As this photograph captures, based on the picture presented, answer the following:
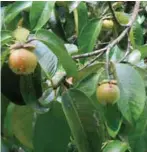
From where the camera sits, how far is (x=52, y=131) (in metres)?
0.84

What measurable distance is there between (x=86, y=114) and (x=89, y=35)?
0.47m

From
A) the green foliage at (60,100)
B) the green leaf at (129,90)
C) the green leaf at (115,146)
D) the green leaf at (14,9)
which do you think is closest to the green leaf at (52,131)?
the green foliage at (60,100)

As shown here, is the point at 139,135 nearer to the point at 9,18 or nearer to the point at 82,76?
the point at 82,76

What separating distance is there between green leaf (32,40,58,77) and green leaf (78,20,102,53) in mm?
499

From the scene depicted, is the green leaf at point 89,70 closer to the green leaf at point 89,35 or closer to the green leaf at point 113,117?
the green leaf at point 113,117

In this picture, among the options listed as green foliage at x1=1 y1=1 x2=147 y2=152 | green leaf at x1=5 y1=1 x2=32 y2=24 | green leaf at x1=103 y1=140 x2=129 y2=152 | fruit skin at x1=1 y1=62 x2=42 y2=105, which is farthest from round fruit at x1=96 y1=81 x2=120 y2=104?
green leaf at x1=5 y1=1 x2=32 y2=24

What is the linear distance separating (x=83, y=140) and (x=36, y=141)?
3.7 inches

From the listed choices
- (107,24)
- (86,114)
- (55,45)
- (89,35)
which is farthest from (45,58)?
(107,24)

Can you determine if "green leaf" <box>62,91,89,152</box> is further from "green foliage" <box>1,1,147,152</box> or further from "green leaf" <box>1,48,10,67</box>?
"green leaf" <box>1,48,10,67</box>

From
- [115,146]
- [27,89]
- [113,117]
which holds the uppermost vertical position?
[27,89]

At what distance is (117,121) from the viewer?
36.2 inches

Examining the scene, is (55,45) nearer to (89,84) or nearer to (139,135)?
(89,84)

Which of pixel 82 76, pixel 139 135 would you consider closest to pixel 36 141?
pixel 82 76

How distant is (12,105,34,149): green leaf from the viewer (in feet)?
2.75
